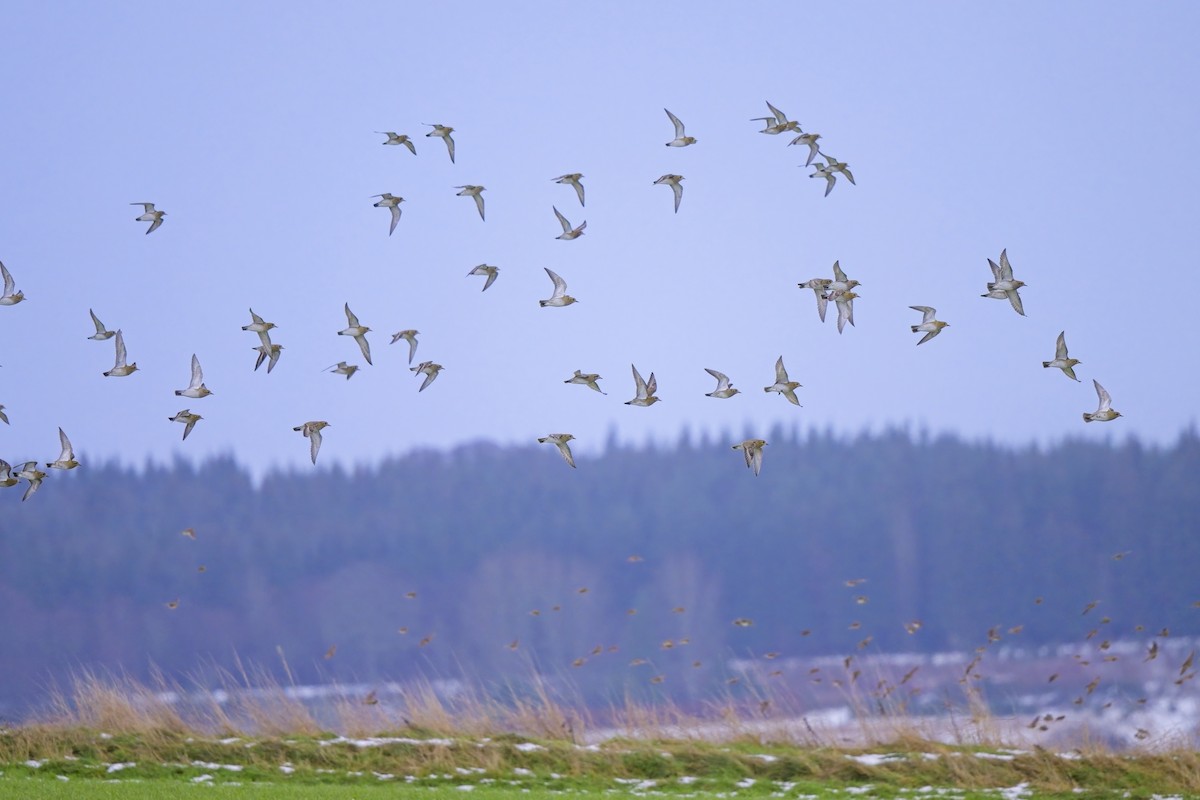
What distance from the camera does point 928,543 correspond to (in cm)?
6019

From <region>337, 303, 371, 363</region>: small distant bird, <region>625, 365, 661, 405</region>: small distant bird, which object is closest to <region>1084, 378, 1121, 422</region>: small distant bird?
<region>625, 365, 661, 405</region>: small distant bird

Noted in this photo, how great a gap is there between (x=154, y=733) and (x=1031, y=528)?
152 ft

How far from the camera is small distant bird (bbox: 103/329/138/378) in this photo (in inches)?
588

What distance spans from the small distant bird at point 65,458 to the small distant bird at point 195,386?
1256mm

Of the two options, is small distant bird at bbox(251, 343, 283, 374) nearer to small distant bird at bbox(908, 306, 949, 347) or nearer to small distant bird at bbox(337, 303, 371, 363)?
small distant bird at bbox(337, 303, 371, 363)

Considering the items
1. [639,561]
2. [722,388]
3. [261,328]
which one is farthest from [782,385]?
[639,561]

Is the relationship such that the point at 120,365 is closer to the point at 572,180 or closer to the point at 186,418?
the point at 186,418

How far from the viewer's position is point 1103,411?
13.8 meters

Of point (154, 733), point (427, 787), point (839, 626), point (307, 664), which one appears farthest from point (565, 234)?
point (307, 664)

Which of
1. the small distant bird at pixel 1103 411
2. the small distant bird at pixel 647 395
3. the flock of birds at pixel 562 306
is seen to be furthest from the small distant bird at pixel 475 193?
the small distant bird at pixel 1103 411

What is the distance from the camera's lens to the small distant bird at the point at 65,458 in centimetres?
1445

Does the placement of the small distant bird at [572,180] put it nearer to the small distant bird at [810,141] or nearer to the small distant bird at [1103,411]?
the small distant bird at [810,141]

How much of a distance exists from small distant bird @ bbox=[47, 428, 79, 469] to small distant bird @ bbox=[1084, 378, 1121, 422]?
1001 centimetres

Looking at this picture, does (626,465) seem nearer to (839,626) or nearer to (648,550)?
(648,550)
